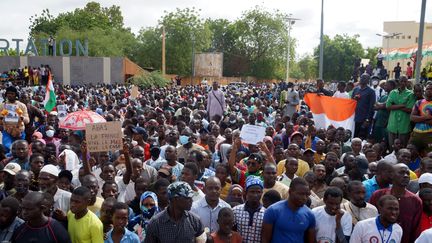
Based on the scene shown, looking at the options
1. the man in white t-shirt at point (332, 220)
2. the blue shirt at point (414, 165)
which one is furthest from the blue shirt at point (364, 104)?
the man in white t-shirt at point (332, 220)

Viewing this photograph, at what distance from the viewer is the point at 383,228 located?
462 centimetres

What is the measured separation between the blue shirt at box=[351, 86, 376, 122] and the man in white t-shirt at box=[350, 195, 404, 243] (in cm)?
621

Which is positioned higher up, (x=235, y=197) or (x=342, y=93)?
(x=342, y=93)

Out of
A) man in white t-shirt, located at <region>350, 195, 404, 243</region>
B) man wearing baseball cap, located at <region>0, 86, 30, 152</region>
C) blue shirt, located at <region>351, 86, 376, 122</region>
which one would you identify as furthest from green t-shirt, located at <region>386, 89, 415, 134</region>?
man wearing baseball cap, located at <region>0, 86, 30, 152</region>

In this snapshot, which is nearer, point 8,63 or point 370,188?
point 370,188

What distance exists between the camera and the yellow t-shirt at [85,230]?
4508mm

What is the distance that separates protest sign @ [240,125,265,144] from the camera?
7.45 meters

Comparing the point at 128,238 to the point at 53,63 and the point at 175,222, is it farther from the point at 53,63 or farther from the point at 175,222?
the point at 53,63

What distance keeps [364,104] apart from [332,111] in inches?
27.8

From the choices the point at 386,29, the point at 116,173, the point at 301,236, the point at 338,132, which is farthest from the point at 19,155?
the point at 386,29

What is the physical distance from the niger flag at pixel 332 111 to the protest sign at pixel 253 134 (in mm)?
3780

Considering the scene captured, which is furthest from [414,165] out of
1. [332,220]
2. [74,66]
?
[74,66]

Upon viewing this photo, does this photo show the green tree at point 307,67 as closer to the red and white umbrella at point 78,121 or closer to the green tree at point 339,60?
the green tree at point 339,60

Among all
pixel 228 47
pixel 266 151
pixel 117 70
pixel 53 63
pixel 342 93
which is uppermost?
pixel 228 47
